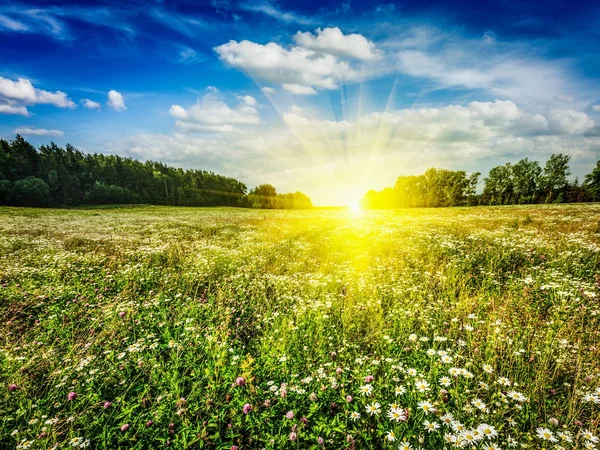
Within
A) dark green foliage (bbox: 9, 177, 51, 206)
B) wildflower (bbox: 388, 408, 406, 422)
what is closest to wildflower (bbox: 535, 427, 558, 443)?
wildflower (bbox: 388, 408, 406, 422)

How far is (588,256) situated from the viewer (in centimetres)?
752

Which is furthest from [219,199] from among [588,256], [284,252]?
[588,256]

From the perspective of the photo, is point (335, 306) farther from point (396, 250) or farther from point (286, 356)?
point (396, 250)

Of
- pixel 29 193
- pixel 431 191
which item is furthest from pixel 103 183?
pixel 431 191

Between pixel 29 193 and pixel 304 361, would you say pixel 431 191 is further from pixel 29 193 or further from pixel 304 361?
pixel 29 193

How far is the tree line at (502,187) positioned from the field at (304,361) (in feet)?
282

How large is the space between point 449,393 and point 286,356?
2175 millimetres

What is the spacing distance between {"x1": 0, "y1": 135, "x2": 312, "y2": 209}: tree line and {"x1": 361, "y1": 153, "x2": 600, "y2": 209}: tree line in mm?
41327

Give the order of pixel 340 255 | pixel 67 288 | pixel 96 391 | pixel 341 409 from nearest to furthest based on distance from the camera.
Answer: pixel 341 409, pixel 96 391, pixel 67 288, pixel 340 255

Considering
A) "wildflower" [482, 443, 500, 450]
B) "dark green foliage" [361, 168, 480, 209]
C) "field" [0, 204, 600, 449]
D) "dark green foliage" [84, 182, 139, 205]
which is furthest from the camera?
"dark green foliage" [361, 168, 480, 209]

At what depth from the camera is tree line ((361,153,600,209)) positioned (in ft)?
224

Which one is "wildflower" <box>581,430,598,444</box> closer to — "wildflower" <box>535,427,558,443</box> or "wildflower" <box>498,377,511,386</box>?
"wildflower" <box>535,427,558,443</box>

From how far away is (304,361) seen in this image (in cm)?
380

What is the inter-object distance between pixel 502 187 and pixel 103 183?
123 meters
